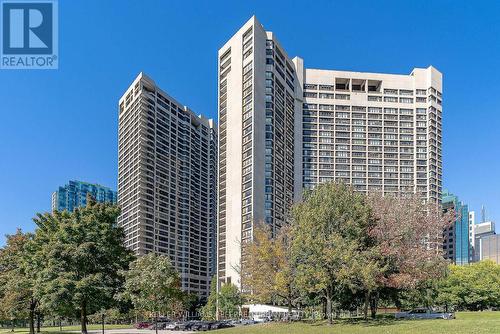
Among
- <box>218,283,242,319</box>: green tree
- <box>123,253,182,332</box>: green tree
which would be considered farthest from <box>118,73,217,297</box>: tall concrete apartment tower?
<box>123,253,182,332</box>: green tree

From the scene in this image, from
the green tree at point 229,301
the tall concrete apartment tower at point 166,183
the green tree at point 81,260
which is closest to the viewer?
the green tree at point 81,260

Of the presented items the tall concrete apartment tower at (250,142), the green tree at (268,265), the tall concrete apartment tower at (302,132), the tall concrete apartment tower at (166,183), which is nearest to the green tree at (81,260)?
the green tree at (268,265)

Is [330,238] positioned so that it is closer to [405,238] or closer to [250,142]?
[405,238]

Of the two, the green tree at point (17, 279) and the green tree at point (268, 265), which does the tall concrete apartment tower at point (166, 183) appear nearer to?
the green tree at point (17, 279)

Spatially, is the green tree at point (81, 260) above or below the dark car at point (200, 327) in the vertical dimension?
above

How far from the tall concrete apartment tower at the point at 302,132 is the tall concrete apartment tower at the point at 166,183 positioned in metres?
29.9

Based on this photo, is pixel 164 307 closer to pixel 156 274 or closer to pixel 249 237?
pixel 156 274

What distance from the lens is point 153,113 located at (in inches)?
5664

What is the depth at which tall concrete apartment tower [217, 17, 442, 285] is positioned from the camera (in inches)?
4444

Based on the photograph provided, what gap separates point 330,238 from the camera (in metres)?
40.2

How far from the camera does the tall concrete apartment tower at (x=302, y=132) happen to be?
112875 mm

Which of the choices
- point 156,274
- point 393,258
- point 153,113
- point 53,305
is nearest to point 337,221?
point 393,258

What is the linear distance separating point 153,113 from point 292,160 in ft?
157

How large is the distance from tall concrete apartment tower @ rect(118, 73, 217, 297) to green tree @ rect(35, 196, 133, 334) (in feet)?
283
